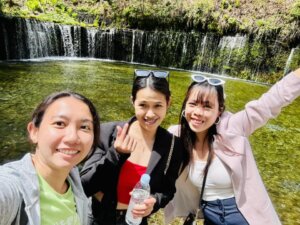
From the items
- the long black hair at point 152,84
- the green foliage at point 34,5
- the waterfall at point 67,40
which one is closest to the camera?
the long black hair at point 152,84

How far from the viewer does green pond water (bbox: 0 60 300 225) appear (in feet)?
17.5

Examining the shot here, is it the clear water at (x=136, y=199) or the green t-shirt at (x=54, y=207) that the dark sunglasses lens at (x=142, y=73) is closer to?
the clear water at (x=136, y=199)

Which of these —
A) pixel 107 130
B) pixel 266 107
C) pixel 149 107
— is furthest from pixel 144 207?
pixel 266 107

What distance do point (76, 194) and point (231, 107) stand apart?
29.5ft

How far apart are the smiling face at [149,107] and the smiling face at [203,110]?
0.36 metres

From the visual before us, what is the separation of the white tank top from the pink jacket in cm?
6

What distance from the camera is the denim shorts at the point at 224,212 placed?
2412mm

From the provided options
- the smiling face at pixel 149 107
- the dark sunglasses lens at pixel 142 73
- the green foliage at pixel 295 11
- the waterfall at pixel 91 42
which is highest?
the green foliage at pixel 295 11

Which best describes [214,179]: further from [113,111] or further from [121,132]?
[113,111]

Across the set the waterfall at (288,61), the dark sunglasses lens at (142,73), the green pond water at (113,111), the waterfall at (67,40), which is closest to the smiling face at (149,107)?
the dark sunglasses lens at (142,73)

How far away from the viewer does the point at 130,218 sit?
1.95m

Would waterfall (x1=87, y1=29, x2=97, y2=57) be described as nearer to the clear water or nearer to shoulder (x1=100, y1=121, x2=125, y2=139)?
shoulder (x1=100, y1=121, x2=125, y2=139)

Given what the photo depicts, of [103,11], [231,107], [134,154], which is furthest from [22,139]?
[103,11]

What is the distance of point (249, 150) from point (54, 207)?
1586 mm
